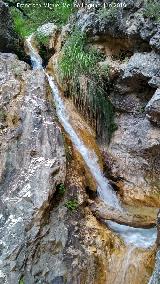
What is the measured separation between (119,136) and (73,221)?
2710 millimetres

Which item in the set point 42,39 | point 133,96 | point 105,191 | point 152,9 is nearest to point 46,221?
point 105,191

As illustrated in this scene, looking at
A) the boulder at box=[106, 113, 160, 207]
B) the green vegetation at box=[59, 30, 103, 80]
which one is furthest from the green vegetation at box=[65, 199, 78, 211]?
the green vegetation at box=[59, 30, 103, 80]

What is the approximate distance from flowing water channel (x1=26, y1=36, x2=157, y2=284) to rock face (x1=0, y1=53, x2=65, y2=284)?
1.97 ft

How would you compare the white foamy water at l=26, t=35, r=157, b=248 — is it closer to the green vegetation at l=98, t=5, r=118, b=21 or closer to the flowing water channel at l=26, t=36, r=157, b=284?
the flowing water channel at l=26, t=36, r=157, b=284

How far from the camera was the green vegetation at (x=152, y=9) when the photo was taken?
758 cm

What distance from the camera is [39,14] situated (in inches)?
612

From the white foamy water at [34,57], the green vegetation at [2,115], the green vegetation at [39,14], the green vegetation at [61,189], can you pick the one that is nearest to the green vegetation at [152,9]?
the green vegetation at [2,115]

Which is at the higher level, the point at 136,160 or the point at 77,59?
the point at 77,59

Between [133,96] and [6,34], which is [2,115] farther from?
[6,34]

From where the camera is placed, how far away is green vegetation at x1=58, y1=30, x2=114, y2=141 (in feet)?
26.5

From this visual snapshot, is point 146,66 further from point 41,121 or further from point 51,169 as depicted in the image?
point 51,169

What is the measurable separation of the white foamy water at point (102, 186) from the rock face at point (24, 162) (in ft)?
1.96

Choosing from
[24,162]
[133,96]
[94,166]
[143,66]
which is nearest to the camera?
[24,162]

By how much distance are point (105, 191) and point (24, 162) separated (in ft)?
5.31
